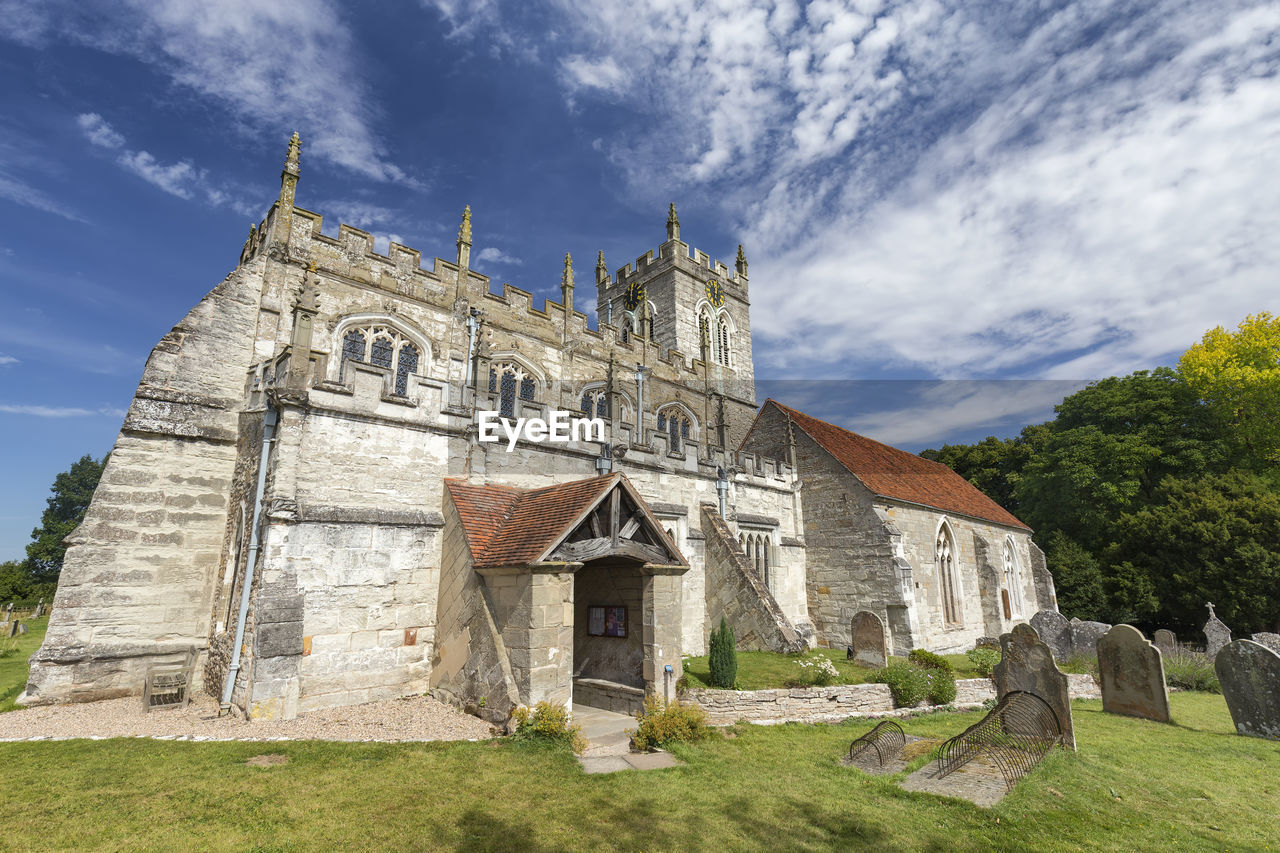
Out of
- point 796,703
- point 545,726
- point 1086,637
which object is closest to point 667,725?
point 545,726

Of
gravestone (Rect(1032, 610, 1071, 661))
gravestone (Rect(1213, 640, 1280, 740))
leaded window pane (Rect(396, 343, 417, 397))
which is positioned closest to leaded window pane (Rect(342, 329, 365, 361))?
leaded window pane (Rect(396, 343, 417, 397))

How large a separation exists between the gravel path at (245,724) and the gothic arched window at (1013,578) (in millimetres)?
26018

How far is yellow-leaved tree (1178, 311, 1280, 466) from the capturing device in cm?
2719

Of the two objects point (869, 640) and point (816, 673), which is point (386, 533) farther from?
point (869, 640)

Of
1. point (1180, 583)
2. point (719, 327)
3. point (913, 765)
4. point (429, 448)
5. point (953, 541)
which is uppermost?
point (719, 327)

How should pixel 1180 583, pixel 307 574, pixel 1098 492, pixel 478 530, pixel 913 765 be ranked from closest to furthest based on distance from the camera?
pixel 913 765 < pixel 307 574 < pixel 478 530 < pixel 1180 583 < pixel 1098 492

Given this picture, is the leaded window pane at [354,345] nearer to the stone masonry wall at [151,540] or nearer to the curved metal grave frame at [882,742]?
the stone masonry wall at [151,540]

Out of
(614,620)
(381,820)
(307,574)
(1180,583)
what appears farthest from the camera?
(1180,583)

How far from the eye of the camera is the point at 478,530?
10516mm

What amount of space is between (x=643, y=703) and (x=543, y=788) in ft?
11.6

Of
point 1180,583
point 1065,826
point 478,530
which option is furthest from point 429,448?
point 1180,583

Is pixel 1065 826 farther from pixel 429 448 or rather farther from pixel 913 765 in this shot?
pixel 429 448

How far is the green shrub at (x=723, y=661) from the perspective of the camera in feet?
37.2

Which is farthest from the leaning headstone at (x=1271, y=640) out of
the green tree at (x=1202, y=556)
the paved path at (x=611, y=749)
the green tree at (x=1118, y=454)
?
the paved path at (x=611, y=749)
